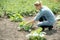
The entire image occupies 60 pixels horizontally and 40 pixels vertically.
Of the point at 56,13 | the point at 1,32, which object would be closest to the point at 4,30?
the point at 1,32

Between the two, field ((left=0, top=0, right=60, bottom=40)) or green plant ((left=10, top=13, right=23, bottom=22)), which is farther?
green plant ((left=10, top=13, right=23, bottom=22))

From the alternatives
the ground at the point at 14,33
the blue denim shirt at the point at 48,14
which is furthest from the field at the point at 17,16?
the blue denim shirt at the point at 48,14

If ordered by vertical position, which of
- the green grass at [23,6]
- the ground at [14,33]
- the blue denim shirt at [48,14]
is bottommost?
the ground at [14,33]

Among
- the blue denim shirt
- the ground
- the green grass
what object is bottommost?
the ground

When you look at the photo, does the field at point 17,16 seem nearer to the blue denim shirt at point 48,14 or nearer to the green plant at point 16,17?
the green plant at point 16,17

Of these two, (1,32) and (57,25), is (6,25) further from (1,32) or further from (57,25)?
(57,25)

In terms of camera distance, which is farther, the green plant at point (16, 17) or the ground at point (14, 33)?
the green plant at point (16, 17)

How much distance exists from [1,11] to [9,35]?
2.87 meters

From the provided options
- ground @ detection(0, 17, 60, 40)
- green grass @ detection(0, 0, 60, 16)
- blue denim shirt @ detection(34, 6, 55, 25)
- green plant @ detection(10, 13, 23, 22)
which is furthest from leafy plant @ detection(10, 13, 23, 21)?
blue denim shirt @ detection(34, 6, 55, 25)

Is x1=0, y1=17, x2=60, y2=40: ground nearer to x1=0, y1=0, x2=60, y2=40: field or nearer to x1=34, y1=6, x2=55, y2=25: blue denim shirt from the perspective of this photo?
x1=0, y1=0, x2=60, y2=40: field

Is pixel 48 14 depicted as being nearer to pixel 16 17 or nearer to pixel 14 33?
pixel 14 33

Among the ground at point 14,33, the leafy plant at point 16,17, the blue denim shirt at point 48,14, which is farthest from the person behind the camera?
the leafy plant at point 16,17

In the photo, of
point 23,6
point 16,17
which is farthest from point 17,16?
point 23,6

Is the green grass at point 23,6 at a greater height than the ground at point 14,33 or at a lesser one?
greater
